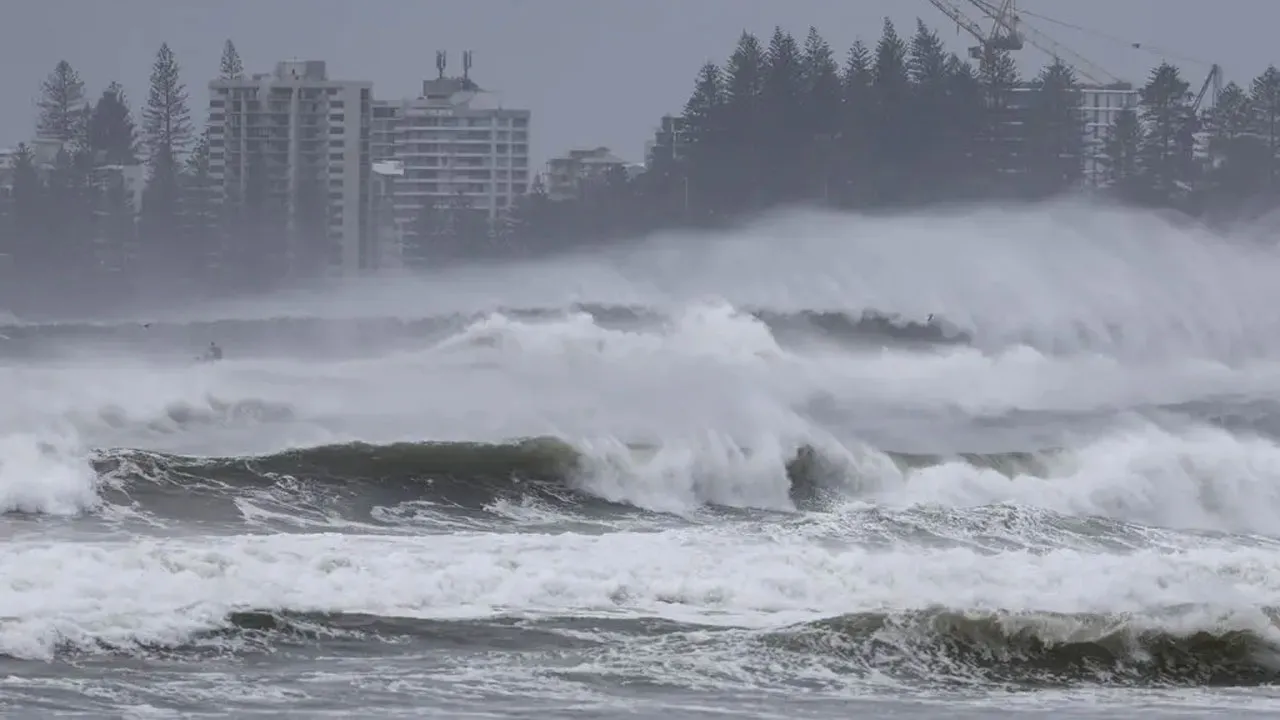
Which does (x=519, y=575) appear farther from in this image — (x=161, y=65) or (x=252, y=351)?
(x=161, y=65)

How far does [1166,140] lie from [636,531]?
79.8 meters

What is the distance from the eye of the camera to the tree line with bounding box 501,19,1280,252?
3782 inches

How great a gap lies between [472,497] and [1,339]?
4454 centimetres

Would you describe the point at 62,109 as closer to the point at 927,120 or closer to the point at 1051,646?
the point at 927,120

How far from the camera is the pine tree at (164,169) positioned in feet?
301

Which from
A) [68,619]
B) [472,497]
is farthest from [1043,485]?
[68,619]

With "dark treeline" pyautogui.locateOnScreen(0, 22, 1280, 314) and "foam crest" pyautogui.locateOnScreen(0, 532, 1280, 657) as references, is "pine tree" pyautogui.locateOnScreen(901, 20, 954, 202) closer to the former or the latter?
"dark treeline" pyautogui.locateOnScreen(0, 22, 1280, 314)

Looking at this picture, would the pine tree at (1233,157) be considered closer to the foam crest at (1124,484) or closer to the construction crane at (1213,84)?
the construction crane at (1213,84)

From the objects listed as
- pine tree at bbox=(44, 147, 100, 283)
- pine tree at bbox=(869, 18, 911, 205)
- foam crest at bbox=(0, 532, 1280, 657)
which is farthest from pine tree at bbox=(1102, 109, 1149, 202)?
foam crest at bbox=(0, 532, 1280, 657)

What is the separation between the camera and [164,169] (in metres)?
99.2

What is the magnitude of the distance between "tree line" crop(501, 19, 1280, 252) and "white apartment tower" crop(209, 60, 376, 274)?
7.67m

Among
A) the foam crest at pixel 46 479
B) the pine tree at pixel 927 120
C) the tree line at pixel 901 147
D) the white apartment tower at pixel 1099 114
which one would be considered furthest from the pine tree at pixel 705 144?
the foam crest at pixel 46 479

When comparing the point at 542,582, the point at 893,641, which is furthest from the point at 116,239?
the point at 893,641

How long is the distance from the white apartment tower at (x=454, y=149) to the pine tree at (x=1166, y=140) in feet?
92.7
